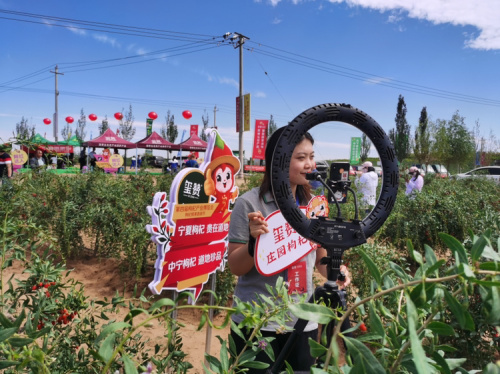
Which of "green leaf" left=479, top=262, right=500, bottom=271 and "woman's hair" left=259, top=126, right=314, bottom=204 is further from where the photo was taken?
"woman's hair" left=259, top=126, right=314, bottom=204

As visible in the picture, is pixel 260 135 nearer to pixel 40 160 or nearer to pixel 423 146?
pixel 423 146

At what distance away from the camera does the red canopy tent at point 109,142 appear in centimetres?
1900

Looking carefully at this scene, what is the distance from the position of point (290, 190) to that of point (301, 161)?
54 cm

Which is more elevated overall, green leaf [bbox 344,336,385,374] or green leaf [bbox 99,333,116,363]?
green leaf [bbox 344,336,385,374]

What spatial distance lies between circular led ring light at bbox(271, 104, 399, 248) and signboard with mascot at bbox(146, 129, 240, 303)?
1844 millimetres

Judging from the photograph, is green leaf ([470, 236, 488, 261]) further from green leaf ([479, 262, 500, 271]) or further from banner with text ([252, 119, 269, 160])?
banner with text ([252, 119, 269, 160])

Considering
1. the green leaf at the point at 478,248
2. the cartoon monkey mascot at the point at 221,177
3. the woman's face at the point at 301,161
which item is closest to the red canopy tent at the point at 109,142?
the cartoon monkey mascot at the point at 221,177

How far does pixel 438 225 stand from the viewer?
15.6 feet

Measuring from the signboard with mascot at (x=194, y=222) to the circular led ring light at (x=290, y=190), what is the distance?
6.05 feet

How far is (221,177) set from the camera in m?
3.02

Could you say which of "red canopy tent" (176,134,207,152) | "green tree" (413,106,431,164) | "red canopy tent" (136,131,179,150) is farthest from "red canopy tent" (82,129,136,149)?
"green tree" (413,106,431,164)

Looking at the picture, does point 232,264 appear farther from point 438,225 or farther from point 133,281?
point 438,225

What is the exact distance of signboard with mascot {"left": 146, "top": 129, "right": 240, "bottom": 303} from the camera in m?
2.55

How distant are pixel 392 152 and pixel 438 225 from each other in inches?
173
